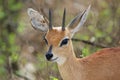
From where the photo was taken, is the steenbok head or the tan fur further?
the tan fur

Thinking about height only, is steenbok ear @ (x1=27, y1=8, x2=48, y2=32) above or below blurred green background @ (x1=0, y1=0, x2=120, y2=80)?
above

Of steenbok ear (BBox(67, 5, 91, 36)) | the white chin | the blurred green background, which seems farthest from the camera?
the blurred green background

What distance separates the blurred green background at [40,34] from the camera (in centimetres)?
1148

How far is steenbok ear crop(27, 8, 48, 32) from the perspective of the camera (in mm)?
9461

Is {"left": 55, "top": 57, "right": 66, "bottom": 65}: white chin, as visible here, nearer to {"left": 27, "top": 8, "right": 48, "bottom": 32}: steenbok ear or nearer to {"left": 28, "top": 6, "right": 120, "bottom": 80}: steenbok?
{"left": 28, "top": 6, "right": 120, "bottom": 80}: steenbok

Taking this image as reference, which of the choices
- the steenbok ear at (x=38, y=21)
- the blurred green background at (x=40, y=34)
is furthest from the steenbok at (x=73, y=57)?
the blurred green background at (x=40, y=34)

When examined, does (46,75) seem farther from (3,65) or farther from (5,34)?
(5,34)

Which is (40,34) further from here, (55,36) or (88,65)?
(55,36)

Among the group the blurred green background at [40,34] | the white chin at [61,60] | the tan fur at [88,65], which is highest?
the white chin at [61,60]

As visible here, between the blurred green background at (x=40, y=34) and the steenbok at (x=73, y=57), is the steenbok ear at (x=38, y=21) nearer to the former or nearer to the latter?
the steenbok at (x=73, y=57)

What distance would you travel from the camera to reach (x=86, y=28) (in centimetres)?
1233

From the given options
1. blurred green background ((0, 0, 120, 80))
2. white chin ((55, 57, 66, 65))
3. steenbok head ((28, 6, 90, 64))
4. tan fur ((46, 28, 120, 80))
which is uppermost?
steenbok head ((28, 6, 90, 64))

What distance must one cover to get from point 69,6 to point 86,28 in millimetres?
1619

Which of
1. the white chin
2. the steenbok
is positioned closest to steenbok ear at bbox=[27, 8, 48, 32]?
the steenbok
